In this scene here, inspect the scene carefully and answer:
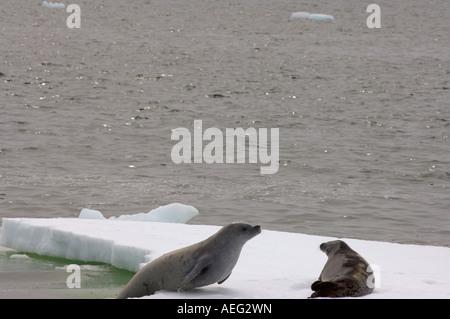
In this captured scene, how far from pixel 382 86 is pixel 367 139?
10.3 metres

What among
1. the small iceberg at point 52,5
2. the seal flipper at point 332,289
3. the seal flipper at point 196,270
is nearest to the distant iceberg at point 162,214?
the seal flipper at point 196,270

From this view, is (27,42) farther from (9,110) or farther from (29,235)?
(29,235)

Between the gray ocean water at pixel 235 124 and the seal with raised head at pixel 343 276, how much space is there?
6624mm

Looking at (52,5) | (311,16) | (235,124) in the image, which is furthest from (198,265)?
(52,5)

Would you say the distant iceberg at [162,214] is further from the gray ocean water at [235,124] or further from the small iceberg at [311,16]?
the small iceberg at [311,16]

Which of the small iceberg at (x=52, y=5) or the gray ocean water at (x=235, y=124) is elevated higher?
the small iceberg at (x=52, y=5)

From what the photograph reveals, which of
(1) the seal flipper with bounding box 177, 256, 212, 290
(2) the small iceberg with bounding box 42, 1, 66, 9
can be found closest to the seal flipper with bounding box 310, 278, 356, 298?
(1) the seal flipper with bounding box 177, 256, 212, 290

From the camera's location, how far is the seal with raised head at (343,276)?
6.49 m

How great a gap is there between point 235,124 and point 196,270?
17999 millimetres

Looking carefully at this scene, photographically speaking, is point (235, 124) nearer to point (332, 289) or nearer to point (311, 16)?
point (332, 289)

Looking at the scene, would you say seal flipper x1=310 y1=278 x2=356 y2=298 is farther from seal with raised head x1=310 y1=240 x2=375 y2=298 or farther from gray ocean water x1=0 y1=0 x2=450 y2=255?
gray ocean water x1=0 y1=0 x2=450 y2=255

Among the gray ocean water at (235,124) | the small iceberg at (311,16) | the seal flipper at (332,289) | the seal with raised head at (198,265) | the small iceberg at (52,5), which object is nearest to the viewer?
the seal flipper at (332,289)

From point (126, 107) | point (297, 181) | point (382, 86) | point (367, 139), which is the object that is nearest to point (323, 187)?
point (297, 181)

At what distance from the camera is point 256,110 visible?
26.9 m
